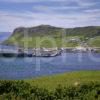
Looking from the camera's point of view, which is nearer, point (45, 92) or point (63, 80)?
point (45, 92)

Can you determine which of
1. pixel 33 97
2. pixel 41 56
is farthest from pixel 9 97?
pixel 41 56

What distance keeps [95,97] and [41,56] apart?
462 feet

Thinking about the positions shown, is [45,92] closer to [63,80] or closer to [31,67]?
[63,80]

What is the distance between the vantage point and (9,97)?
17578 millimetres

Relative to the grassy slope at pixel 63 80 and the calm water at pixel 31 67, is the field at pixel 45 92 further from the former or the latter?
the calm water at pixel 31 67

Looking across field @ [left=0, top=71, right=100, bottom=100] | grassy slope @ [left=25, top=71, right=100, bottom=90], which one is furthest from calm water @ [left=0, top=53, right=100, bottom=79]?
field @ [left=0, top=71, right=100, bottom=100]

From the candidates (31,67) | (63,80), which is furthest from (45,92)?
(31,67)

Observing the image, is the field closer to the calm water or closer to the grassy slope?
the grassy slope

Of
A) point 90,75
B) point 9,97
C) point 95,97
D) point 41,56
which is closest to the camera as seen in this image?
point 9,97

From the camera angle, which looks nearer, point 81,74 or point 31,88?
point 31,88

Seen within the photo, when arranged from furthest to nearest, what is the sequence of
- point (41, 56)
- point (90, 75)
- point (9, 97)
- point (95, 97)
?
1. point (41, 56)
2. point (90, 75)
3. point (95, 97)
4. point (9, 97)

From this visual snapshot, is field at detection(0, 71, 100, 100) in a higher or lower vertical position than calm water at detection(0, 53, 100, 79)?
higher

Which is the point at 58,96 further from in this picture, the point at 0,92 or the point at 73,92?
the point at 0,92

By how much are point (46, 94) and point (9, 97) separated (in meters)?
1.88
